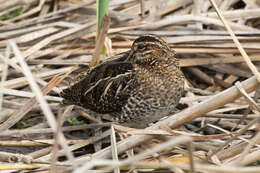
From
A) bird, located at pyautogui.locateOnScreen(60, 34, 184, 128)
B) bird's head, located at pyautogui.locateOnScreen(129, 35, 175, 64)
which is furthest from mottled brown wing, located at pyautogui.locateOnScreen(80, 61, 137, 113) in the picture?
bird's head, located at pyautogui.locateOnScreen(129, 35, 175, 64)

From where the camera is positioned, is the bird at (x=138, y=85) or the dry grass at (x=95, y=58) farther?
the dry grass at (x=95, y=58)

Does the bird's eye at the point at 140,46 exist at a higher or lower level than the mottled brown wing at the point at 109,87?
higher

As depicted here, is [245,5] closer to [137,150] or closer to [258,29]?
[258,29]

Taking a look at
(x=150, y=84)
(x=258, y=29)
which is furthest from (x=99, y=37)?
(x=258, y=29)

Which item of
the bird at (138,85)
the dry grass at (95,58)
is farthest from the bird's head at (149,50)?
the dry grass at (95,58)

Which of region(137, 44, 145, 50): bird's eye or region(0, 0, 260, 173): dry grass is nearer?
region(137, 44, 145, 50): bird's eye

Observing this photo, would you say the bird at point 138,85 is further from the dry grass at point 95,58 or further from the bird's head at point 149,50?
the dry grass at point 95,58

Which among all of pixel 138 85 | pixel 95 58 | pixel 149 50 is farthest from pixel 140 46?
pixel 95 58

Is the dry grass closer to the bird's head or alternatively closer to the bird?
the bird
